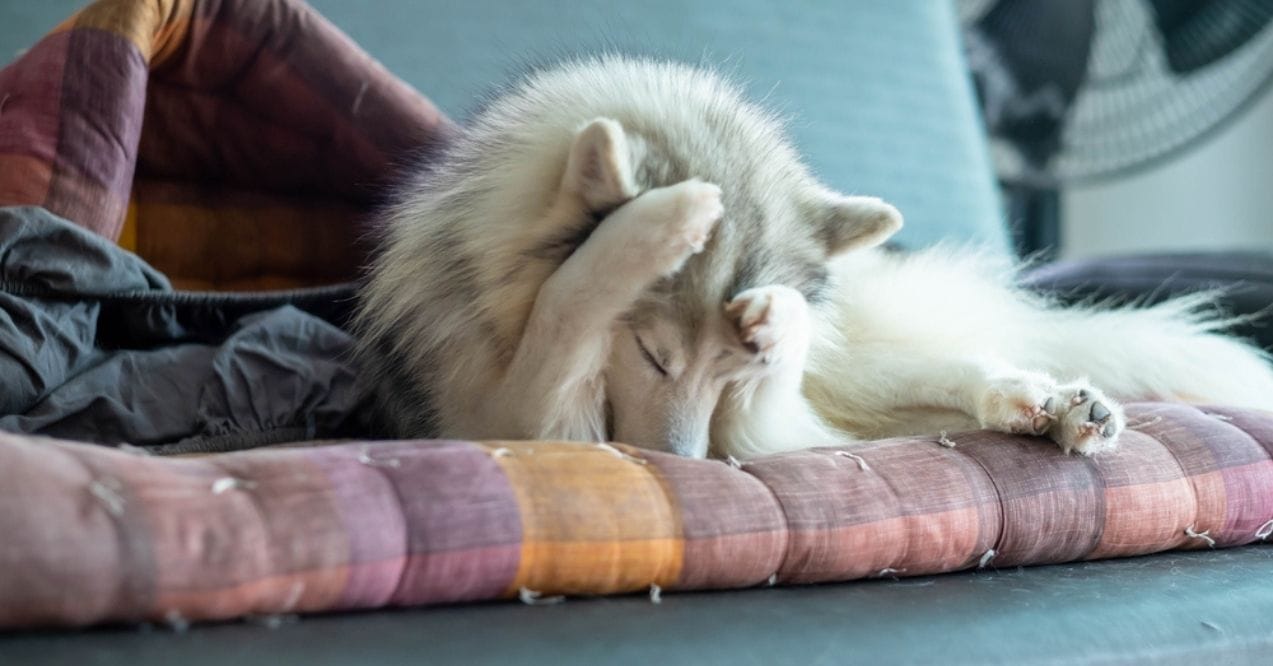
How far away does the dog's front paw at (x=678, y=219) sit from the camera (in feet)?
3.29

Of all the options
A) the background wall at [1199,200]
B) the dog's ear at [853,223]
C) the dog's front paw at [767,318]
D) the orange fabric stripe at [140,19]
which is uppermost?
the orange fabric stripe at [140,19]

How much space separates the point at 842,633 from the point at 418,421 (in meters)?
0.61

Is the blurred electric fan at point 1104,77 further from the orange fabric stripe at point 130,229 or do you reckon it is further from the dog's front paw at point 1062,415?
the orange fabric stripe at point 130,229

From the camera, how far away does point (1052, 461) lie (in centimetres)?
108

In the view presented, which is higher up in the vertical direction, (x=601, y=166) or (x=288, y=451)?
(x=601, y=166)

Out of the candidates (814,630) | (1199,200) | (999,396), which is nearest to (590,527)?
(814,630)

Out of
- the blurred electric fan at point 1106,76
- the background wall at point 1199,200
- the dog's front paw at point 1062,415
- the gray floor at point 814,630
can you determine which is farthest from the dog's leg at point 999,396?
the background wall at point 1199,200

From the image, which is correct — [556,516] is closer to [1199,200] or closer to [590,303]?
[590,303]

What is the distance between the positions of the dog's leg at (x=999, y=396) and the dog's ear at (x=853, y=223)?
20 cm

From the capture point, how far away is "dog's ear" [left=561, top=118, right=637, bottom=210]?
1.04 m

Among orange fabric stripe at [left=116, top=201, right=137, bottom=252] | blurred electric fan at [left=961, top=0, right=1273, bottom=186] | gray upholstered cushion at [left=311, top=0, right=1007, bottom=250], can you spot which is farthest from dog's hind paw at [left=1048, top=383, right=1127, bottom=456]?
blurred electric fan at [left=961, top=0, right=1273, bottom=186]

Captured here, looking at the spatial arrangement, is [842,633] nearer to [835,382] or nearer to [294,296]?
[835,382]

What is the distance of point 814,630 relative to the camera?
2.56 feet

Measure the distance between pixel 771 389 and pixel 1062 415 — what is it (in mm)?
289
